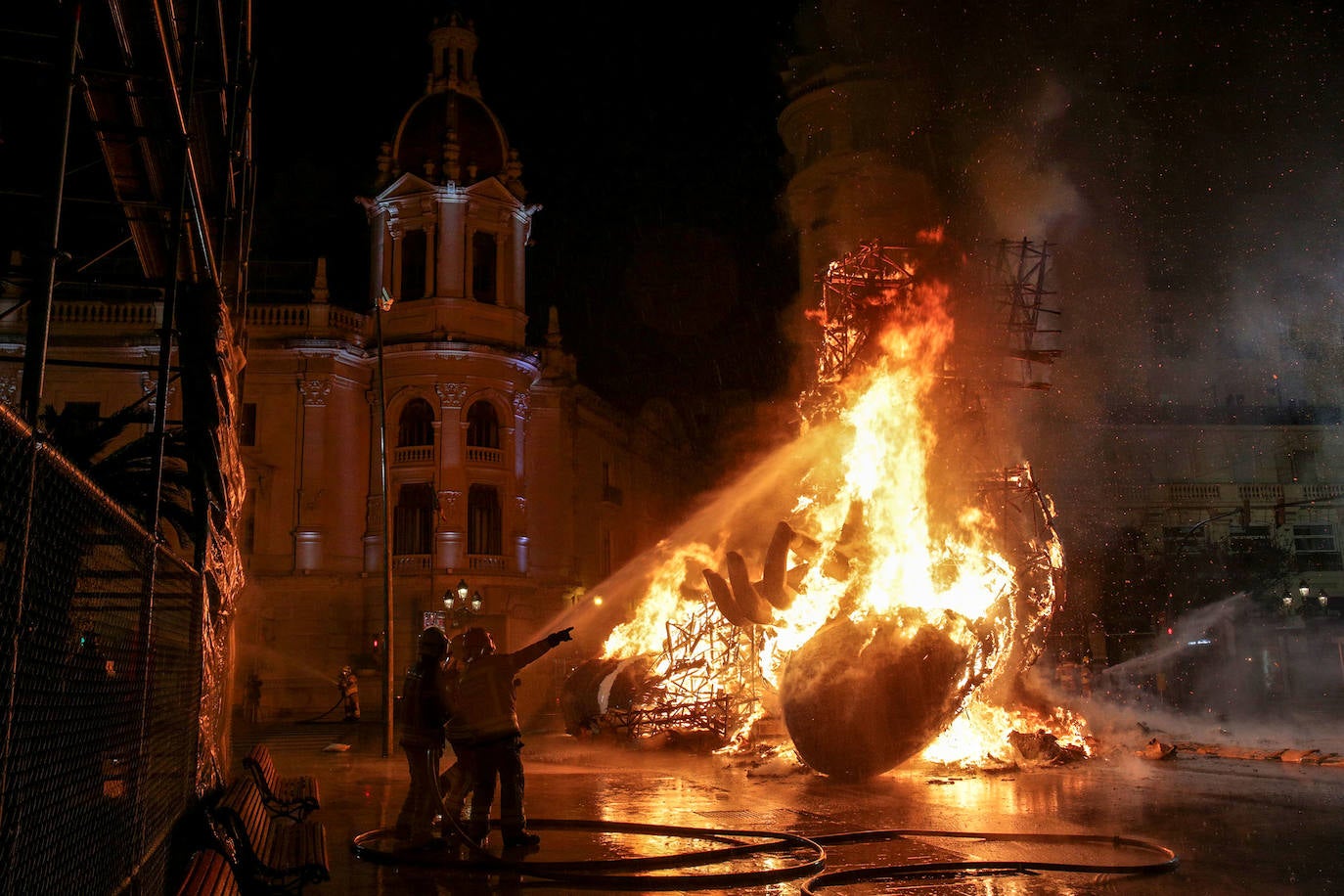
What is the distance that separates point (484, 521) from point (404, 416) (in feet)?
13.9

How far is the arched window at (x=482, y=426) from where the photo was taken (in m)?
34.2

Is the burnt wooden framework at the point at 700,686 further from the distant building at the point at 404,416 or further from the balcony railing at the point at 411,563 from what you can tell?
the balcony railing at the point at 411,563

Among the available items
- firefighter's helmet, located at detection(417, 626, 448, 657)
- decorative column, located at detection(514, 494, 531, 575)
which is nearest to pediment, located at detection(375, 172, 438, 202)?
decorative column, located at detection(514, 494, 531, 575)

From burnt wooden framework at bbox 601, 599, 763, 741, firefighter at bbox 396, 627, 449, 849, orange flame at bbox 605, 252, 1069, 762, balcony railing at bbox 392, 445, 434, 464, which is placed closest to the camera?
firefighter at bbox 396, 627, 449, 849

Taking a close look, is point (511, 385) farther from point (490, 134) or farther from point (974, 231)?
point (974, 231)

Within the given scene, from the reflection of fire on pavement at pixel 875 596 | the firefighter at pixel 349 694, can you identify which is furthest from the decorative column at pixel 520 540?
the reflection of fire on pavement at pixel 875 596

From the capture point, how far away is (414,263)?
34938mm

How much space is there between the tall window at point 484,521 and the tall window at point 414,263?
22.0 feet

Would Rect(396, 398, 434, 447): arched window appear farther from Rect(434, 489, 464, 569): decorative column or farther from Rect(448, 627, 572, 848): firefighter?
Rect(448, 627, 572, 848): firefighter

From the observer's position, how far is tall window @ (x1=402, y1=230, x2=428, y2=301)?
34.7 metres

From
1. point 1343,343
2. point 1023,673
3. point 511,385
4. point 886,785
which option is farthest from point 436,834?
point 1343,343

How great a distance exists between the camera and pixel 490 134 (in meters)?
36.2

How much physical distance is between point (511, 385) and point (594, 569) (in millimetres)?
9376

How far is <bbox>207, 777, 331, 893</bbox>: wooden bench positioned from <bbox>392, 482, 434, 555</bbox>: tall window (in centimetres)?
2441
